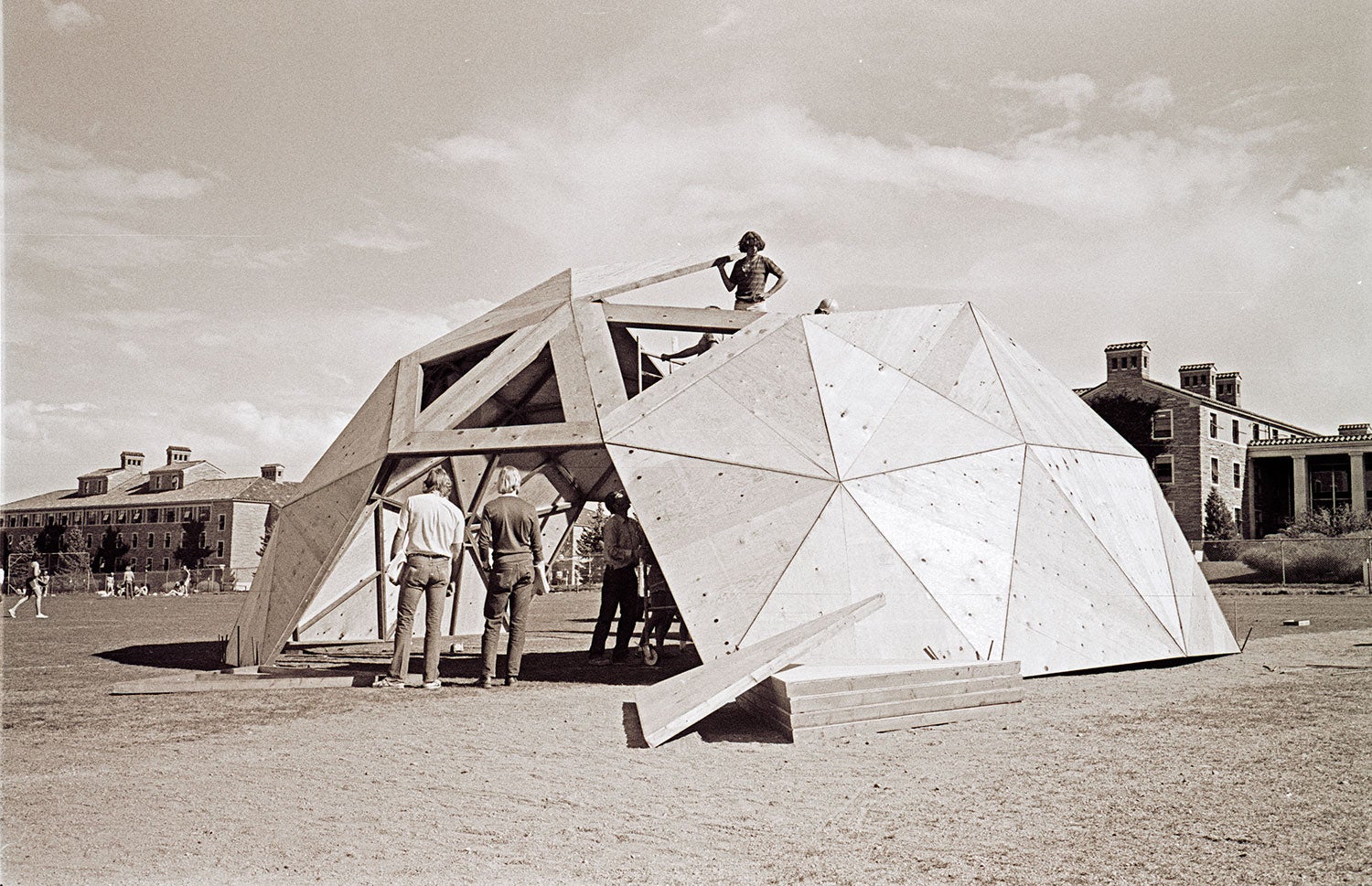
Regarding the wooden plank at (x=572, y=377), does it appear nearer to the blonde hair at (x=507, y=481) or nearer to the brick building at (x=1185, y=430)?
the blonde hair at (x=507, y=481)

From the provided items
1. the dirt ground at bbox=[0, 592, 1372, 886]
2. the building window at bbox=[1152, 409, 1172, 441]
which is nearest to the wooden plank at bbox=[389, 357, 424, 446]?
the dirt ground at bbox=[0, 592, 1372, 886]

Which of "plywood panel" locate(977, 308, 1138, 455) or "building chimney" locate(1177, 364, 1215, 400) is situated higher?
"building chimney" locate(1177, 364, 1215, 400)

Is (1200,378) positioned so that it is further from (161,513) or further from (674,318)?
(161,513)

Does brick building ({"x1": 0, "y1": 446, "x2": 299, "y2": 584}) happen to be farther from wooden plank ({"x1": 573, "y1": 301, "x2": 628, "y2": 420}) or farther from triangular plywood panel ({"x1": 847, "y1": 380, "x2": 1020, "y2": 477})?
triangular plywood panel ({"x1": 847, "y1": 380, "x2": 1020, "y2": 477})

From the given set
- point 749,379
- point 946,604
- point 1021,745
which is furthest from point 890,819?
point 749,379

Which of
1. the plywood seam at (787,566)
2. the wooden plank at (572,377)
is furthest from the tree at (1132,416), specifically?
the plywood seam at (787,566)

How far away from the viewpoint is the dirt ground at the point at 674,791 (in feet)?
14.6

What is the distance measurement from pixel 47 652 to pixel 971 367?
47.7 ft

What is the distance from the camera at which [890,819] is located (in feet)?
17.0

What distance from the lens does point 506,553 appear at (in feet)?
33.5

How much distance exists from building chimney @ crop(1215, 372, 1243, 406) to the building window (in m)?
8.10

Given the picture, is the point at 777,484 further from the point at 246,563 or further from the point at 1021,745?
the point at 246,563

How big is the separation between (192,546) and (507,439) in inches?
3661

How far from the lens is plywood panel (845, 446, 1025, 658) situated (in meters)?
9.69
